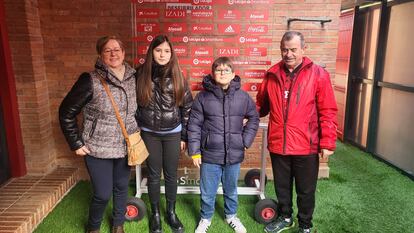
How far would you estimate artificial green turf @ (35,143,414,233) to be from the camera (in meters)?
2.98

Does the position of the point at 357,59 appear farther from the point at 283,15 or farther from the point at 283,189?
the point at 283,189

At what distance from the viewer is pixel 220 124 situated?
260cm

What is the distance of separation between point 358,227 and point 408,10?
283cm

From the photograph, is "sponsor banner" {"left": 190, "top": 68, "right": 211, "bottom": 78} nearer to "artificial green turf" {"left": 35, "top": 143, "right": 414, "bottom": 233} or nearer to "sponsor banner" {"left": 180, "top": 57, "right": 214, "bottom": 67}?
"sponsor banner" {"left": 180, "top": 57, "right": 214, "bottom": 67}

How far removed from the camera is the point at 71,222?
119 inches

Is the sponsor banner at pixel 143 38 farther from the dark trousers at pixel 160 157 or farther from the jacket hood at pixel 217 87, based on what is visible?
the dark trousers at pixel 160 157

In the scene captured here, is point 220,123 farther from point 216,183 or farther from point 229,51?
point 229,51

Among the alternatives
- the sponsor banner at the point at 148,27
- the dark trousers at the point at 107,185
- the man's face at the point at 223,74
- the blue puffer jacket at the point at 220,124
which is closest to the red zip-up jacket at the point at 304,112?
the blue puffer jacket at the point at 220,124

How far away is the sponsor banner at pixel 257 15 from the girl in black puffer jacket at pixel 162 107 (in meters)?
1.33

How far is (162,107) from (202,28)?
135 centimetres

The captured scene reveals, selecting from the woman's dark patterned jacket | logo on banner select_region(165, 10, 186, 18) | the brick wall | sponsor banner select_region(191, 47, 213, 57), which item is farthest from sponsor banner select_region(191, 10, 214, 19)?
the woman's dark patterned jacket

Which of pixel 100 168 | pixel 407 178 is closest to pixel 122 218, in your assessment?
pixel 100 168

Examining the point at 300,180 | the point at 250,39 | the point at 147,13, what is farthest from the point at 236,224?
the point at 147,13

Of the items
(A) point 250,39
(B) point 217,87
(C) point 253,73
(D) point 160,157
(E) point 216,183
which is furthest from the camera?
(C) point 253,73
